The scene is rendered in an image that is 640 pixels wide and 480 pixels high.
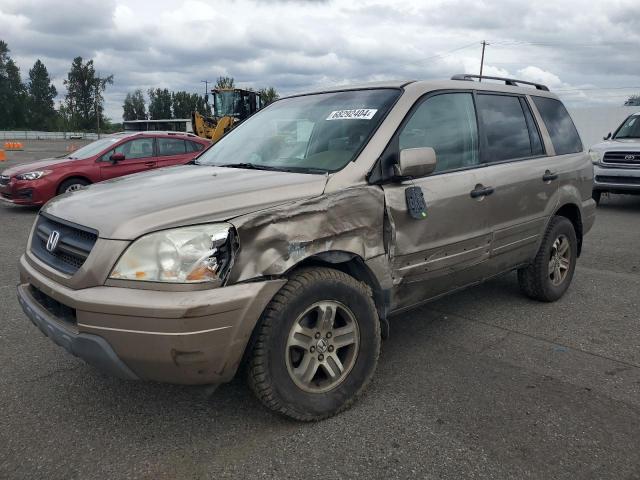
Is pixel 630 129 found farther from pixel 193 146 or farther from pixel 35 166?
pixel 35 166

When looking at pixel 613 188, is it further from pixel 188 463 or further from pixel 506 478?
pixel 188 463

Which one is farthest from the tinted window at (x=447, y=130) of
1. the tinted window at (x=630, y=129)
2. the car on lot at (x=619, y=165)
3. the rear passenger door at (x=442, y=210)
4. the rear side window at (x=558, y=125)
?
the tinted window at (x=630, y=129)

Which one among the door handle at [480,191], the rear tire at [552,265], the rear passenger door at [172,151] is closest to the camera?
the door handle at [480,191]


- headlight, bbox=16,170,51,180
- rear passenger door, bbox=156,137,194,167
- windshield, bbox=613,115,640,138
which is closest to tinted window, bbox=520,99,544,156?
rear passenger door, bbox=156,137,194,167

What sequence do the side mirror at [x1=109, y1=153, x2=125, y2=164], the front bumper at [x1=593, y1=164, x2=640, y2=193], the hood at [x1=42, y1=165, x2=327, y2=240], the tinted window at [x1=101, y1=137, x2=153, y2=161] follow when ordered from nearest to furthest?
1. the hood at [x1=42, y1=165, x2=327, y2=240]
2. the front bumper at [x1=593, y1=164, x2=640, y2=193]
3. the side mirror at [x1=109, y1=153, x2=125, y2=164]
4. the tinted window at [x1=101, y1=137, x2=153, y2=161]

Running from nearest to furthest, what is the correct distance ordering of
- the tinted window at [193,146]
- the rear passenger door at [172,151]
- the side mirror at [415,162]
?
the side mirror at [415,162]
the rear passenger door at [172,151]
the tinted window at [193,146]

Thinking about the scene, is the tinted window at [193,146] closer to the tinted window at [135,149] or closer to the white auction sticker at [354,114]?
the tinted window at [135,149]

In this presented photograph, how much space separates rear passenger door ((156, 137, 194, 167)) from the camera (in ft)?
35.8

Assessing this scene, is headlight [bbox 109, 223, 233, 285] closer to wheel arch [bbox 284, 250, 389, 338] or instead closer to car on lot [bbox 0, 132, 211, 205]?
wheel arch [bbox 284, 250, 389, 338]

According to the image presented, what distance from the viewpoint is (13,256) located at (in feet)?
21.1

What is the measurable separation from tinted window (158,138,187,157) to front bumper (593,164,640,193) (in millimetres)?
8175

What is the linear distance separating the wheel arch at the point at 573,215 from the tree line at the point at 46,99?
105770 millimetres

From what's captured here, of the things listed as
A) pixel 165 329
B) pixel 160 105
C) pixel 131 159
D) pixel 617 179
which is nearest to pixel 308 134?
pixel 165 329

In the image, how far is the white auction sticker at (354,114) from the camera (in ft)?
10.8
